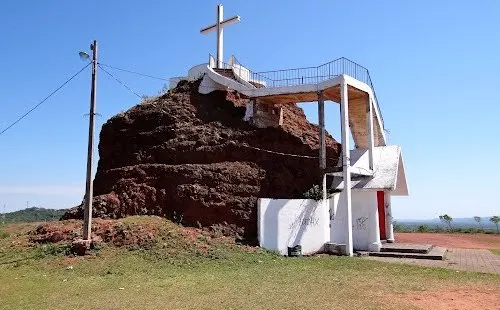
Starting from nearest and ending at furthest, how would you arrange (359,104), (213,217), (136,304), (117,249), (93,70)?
(136,304)
(117,249)
(93,70)
(213,217)
(359,104)

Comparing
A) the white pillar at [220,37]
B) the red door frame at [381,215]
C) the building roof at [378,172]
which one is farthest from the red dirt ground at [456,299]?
the white pillar at [220,37]

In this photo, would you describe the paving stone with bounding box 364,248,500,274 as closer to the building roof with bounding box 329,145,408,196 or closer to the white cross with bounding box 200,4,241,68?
the building roof with bounding box 329,145,408,196

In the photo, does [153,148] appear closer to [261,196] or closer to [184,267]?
[261,196]

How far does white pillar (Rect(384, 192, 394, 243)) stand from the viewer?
2306 centimetres

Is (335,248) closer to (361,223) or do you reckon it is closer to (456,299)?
(361,223)

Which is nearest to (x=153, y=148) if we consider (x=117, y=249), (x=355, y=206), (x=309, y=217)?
(x=117, y=249)

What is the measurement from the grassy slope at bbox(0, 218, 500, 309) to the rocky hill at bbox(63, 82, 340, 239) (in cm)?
227

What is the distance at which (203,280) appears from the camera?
12.9 meters

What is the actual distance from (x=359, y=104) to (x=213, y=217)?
417 inches

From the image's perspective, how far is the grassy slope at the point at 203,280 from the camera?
33.1 ft

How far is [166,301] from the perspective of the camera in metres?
10.2

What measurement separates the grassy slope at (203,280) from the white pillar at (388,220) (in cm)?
646

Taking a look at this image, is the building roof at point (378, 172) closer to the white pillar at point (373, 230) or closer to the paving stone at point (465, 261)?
the white pillar at point (373, 230)

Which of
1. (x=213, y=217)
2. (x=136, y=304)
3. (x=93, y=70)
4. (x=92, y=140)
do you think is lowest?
(x=136, y=304)
